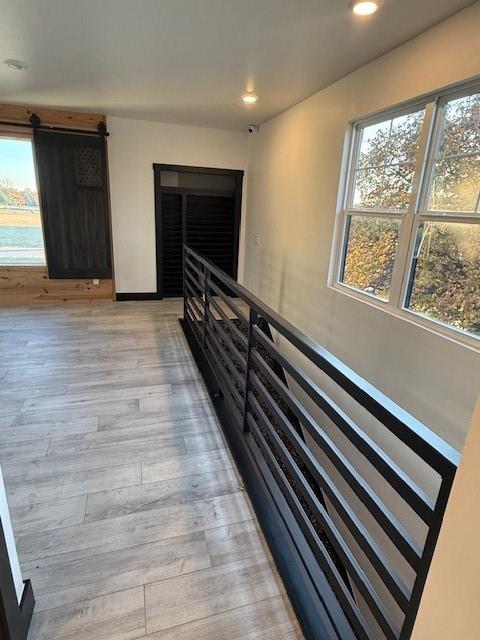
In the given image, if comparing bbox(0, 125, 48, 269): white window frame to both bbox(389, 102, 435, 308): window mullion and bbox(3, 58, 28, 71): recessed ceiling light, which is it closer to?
bbox(3, 58, 28, 71): recessed ceiling light

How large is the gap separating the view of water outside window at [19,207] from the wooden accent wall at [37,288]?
15 centimetres

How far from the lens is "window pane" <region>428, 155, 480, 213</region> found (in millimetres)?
2033

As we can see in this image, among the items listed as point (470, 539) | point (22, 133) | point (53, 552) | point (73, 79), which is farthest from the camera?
point (22, 133)

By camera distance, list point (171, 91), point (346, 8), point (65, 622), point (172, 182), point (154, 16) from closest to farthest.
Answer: point (65, 622), point (346, 8), point (154, 16), point (171, 91), point (172, 182)

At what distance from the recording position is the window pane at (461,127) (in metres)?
2.02

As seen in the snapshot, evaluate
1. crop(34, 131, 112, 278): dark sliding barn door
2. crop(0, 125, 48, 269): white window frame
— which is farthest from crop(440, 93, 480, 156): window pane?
crop(0, 125, 48, 269): white window frame

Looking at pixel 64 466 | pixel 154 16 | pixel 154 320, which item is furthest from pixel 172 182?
pixel 64 466

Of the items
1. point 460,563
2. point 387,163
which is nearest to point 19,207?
point 387,163

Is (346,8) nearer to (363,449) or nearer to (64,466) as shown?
(363,449)

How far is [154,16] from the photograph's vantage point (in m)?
2.16

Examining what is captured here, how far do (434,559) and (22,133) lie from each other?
5.76 m

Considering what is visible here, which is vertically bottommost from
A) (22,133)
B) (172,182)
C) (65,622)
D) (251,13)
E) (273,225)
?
(65,622)

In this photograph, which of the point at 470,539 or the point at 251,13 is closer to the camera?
the point at 470,539

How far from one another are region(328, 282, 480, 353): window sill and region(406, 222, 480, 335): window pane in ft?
0.14
